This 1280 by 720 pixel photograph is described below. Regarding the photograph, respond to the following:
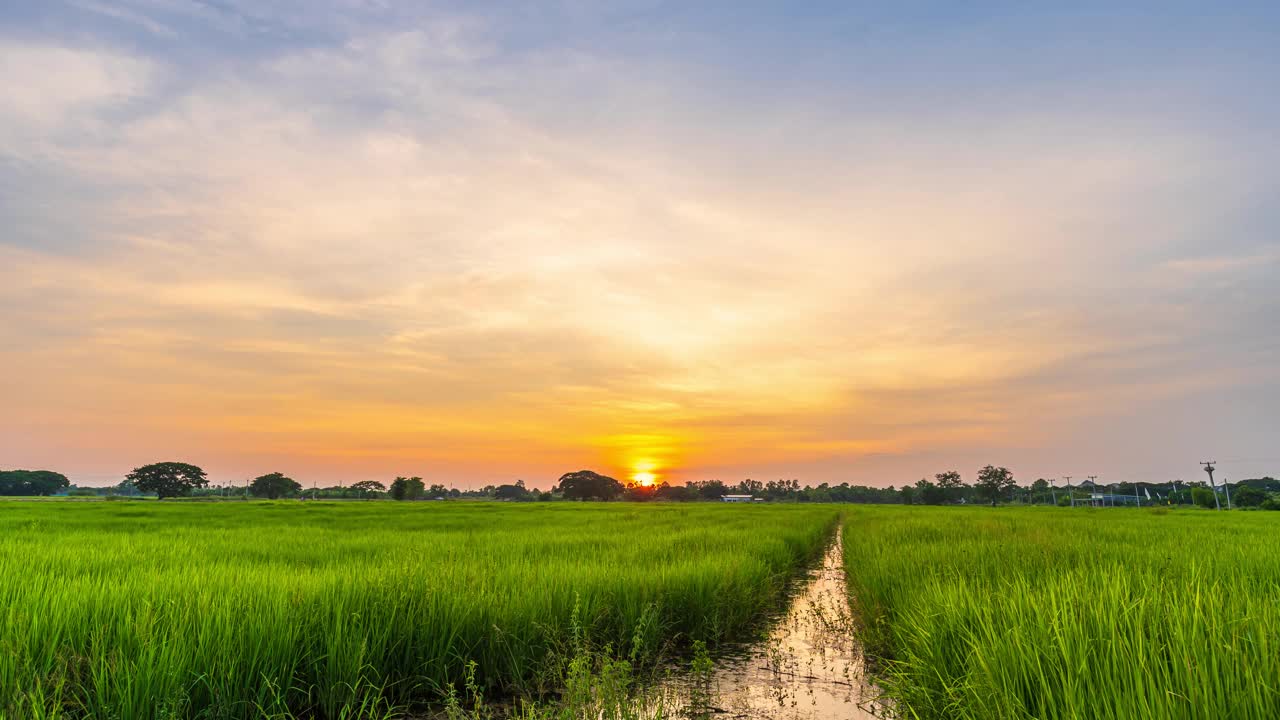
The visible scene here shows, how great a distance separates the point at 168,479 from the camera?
132m

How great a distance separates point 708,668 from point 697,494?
574 ft

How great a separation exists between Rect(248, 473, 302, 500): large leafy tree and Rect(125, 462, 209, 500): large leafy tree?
1257cm

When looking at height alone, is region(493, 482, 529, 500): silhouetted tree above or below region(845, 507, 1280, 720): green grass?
below

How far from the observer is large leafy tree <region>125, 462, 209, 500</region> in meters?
130

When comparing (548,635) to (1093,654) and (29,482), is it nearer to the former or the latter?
(1093,654)

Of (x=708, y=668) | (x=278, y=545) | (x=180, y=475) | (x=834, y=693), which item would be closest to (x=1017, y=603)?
(x=834, y=693)

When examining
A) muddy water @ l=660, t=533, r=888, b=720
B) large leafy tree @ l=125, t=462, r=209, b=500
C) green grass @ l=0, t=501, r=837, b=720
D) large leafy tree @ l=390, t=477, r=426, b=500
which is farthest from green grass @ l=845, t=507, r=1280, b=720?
large leafy tree @ l=125, t=462, r=209, b=500

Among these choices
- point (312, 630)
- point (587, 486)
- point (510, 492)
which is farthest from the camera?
point (510, 492)

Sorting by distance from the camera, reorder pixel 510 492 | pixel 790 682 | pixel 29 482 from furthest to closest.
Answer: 1. pixel 510 492
2. pixel 29 482
3. pixel 790 682

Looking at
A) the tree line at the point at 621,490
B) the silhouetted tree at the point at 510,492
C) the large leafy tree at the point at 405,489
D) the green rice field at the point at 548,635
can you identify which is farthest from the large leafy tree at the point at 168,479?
the green rice field at the point at 548,635

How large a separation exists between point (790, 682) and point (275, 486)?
169 meters

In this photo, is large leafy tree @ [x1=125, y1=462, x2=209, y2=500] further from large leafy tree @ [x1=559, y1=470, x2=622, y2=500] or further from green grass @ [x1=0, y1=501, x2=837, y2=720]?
green grass @ [x1=0, y1=501, x2=837, y2=720]

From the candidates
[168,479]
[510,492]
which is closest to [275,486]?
[168,479]

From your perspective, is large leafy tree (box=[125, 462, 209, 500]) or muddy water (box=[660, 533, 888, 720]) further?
large leafy tree (box=[125, 462, 209, 500])
